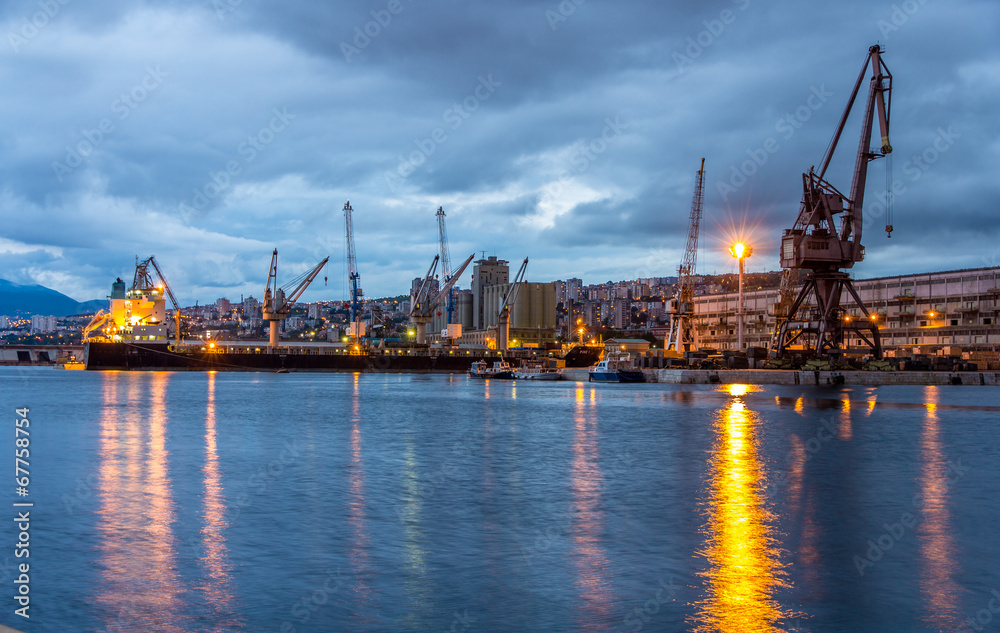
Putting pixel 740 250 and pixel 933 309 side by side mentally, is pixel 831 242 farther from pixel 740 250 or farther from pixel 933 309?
pixel 933 309

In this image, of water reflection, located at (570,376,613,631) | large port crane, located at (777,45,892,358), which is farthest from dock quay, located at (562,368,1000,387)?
water reflection, located at (570,376,613,631)

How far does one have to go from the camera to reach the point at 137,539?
16.1 metres

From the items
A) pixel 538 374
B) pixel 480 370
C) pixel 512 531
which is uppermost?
pixel 512 531

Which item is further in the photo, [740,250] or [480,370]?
[480,370]

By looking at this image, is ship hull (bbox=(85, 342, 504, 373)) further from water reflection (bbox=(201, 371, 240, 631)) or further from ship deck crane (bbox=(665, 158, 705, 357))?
water reflection (bbox=(201, 371, 240, 631))

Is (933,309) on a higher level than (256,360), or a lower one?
higher

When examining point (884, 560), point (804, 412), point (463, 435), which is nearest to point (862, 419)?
point (804, 412)

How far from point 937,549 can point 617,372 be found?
284ft

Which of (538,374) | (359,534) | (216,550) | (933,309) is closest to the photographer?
(216,550)

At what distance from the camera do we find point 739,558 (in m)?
14.5

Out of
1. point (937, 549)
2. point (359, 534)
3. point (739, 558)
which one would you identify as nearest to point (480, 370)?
point (359, 534)

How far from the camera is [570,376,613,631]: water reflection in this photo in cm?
1157

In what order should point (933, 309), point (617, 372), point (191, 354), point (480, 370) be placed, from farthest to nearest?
1. point (191, 354)
2. point (480, 370)
3. point (933, 309)
4. point (617, 372)

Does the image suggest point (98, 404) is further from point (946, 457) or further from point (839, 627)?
point (839, 627)
